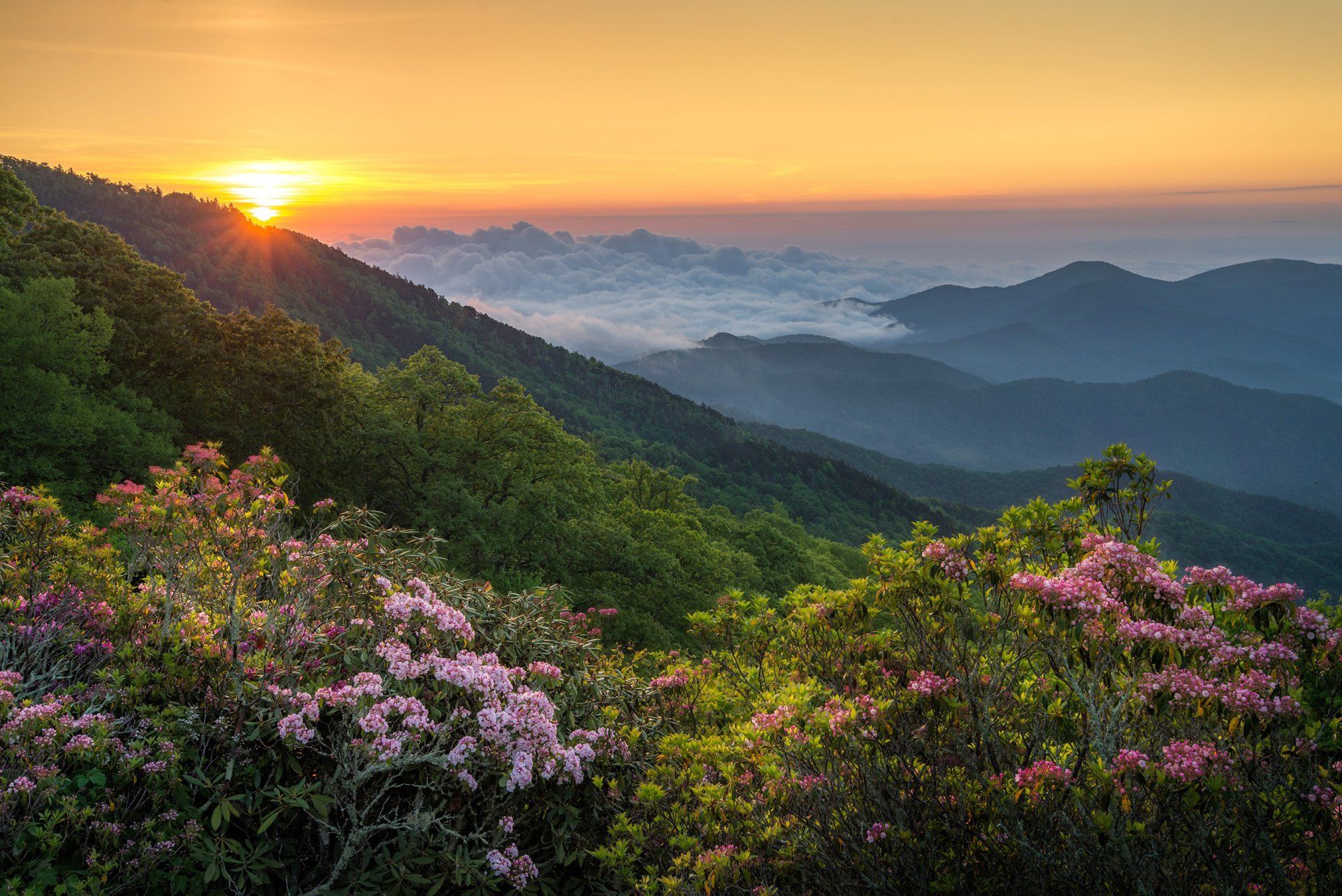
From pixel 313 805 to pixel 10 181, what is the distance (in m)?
28.6

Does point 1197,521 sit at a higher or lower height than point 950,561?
lower

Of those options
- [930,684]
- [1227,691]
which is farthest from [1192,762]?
[930,684]

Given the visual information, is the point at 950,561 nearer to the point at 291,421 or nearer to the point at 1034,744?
the point at 1034,744

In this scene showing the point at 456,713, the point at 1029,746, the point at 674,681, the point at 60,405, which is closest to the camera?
the point at 1029,746

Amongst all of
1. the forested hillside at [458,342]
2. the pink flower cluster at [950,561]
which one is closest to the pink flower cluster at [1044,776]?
the pink flower cluster at [950,561]

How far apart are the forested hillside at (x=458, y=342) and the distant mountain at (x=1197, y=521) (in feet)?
118

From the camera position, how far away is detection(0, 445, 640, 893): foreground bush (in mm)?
5445

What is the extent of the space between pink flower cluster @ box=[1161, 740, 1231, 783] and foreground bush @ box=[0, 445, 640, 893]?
414 centimetres

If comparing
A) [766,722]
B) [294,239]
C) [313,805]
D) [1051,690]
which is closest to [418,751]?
[313,805]

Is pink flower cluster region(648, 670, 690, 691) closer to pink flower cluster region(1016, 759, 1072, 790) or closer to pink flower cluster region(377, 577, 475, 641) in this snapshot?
pink flower cluster region(377, 577, 475, 641)

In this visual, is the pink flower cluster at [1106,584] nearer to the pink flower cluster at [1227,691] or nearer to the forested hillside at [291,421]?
the pink flower cluster at [1227,691]

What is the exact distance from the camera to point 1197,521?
15912cm

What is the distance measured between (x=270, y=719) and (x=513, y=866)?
Result: 218 cm

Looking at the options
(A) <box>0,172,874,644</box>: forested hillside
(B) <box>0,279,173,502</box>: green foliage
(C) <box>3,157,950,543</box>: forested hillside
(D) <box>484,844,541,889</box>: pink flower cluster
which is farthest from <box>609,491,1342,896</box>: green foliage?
(C) <box>3,157,950,543</box>: forested hillside
